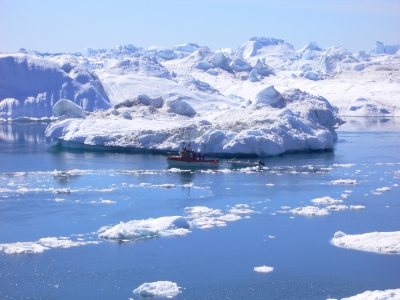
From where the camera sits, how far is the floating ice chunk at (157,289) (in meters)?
10.4

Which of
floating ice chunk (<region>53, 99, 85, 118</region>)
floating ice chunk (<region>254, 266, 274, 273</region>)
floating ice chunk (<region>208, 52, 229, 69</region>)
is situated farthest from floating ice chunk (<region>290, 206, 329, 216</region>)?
floating ice chunk (<region>208, 52, 229, 69</region>)

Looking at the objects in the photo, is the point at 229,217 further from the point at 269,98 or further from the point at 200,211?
the point at 269,98

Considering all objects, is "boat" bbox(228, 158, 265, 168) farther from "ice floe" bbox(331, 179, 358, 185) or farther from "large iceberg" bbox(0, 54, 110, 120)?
"large iceberg" bbox(0, 54, 110, 120)

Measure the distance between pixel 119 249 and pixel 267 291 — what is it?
3.54m

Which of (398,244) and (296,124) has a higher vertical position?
(296,124)

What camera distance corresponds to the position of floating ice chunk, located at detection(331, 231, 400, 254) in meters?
12.8

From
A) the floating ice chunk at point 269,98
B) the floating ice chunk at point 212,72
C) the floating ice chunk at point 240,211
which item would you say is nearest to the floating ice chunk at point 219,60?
the floating ice chunk at point 212,72

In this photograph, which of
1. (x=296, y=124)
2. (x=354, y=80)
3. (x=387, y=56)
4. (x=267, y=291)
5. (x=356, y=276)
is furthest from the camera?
(x=387, y=56)

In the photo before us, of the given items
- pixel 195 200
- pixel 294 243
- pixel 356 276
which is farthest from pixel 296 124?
pixel 356 276

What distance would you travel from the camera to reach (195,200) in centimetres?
1789

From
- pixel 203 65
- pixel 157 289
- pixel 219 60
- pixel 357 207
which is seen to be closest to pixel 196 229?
pixel 157 289

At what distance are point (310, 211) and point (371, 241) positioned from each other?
10.5ft

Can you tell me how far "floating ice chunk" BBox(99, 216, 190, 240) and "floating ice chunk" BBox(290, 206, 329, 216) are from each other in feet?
11.1

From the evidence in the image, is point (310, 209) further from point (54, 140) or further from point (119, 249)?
point (54, 140)
